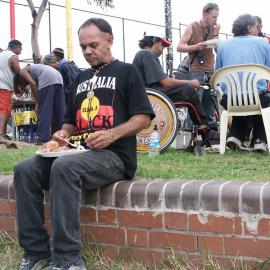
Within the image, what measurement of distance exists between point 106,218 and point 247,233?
0.83 meters

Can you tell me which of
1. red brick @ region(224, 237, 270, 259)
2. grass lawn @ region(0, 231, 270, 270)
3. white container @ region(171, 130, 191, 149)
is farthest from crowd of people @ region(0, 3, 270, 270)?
white container @ region(171, 130, 191, 149)

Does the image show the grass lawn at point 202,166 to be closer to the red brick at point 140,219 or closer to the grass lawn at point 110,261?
the red brick at point 140,219

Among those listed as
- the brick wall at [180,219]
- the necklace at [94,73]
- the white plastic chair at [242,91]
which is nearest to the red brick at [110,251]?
the brick wall at [180,219]

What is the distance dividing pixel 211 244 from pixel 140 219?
424 millimetres

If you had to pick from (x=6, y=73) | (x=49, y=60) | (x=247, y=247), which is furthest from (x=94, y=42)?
(x=49, y=60)

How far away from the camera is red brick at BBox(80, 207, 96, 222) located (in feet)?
9.70

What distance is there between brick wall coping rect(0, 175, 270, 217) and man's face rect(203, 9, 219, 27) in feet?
11.8

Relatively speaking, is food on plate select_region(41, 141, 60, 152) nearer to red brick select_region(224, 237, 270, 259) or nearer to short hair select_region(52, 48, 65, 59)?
red brick select_region(224, 237, 270, 259)

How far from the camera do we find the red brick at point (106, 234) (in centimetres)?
286

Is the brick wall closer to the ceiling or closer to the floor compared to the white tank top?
closer to the floor

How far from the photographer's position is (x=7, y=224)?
3328 millimetres

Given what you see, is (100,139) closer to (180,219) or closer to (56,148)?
(56,148)

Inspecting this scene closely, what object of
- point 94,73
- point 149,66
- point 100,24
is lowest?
point 94,73

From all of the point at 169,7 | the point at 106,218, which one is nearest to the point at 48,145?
the point at 106,218
